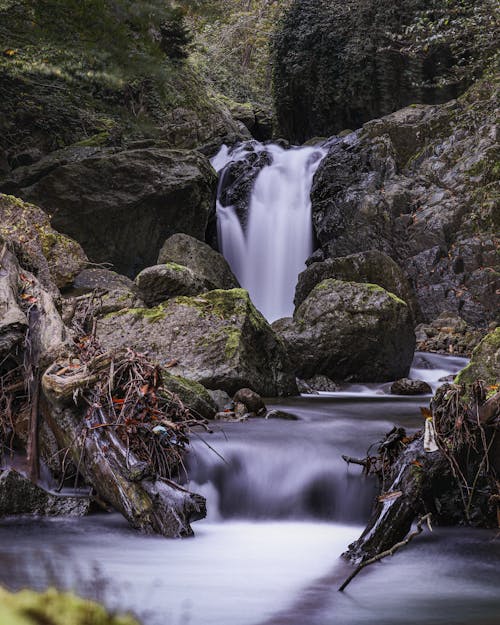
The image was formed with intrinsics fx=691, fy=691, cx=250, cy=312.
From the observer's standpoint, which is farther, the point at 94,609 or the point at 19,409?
the point at 19,409

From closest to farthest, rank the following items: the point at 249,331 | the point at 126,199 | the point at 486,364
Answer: the point at 486,364
the point at 249,331
the point at 126,199

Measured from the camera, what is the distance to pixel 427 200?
15.0 m

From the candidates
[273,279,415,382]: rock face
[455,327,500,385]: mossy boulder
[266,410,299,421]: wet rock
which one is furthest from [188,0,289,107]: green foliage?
[455,327,500,385]: mossy boulder

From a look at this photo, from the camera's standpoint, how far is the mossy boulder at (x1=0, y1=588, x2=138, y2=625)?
2.23 ft

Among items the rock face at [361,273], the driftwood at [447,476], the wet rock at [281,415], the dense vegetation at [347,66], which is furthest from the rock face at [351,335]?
the dense vegetation at [347,66]

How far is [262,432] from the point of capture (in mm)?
5953

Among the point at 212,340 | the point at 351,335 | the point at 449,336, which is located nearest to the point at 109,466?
the point at 212,340

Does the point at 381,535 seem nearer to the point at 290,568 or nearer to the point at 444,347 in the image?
the point at 290,568

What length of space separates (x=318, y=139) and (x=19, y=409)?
16.9 meters

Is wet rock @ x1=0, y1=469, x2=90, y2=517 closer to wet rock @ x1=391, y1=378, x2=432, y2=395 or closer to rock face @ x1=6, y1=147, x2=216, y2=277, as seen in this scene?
wet rock @ x1=391, y1=378, x2=432, y2=395

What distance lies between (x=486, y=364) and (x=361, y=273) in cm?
712

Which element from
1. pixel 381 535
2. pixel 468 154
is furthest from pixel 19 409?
pixel 468 154

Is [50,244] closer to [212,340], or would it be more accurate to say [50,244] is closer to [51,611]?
[212,340]

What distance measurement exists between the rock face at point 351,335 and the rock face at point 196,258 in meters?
3.01
